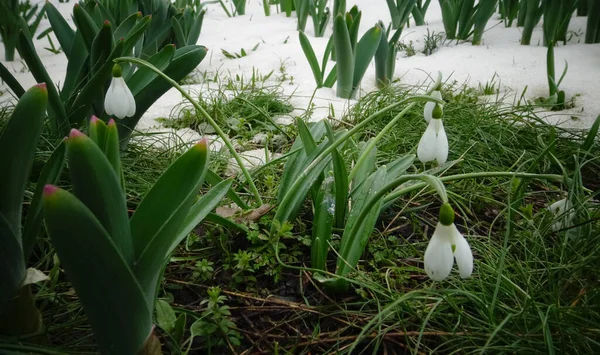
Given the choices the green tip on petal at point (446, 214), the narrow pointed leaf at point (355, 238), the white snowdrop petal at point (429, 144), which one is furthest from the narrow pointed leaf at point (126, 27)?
the green tip on petal at point (446, 214)

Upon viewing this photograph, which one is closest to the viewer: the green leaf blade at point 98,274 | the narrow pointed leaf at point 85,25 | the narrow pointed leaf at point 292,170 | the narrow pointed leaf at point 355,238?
the green leaf blade at point 98,274

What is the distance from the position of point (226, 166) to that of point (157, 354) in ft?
3.13

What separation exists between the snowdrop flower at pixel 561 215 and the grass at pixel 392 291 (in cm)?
2

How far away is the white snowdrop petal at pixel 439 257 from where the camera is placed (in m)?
0.72

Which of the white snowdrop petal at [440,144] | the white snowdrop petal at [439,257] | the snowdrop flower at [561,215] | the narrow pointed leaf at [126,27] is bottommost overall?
the snowdrop flower at [561,215]

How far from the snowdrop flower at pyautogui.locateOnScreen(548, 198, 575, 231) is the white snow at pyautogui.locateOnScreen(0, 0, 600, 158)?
82cm

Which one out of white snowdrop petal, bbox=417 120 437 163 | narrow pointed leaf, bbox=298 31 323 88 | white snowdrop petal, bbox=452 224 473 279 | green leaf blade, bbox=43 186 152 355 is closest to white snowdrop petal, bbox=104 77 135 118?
green leaf blade, bbox=43 186 152 355

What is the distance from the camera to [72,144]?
0.56 meters

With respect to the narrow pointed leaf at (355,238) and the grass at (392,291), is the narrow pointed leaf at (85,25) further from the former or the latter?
the narrow pointed leaf at (355,238)

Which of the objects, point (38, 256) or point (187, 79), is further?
point (187, 79)

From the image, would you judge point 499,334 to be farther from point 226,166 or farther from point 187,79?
point 187,79

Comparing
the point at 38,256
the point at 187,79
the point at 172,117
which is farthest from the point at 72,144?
the point at 187,79

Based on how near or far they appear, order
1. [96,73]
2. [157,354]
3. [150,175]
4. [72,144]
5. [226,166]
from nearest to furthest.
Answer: [72,144] < [157,354] < [96,73] < [150,175] < [226,166]

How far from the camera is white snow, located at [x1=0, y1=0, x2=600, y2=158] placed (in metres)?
2.16
